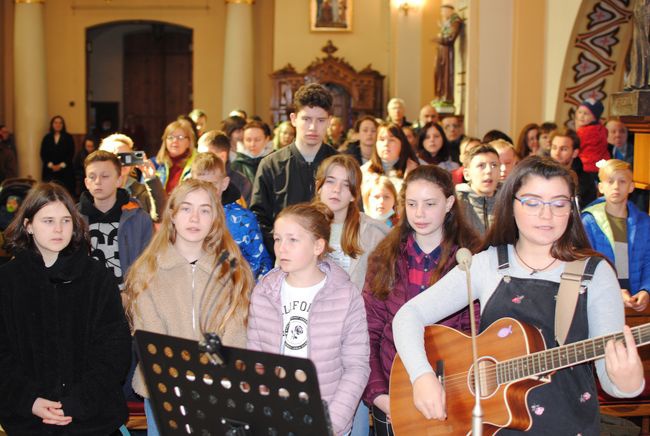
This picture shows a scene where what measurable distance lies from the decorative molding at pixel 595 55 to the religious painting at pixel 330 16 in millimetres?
7405

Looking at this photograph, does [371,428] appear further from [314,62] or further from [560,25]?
[314,62]

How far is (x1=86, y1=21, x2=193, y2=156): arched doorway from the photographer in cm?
1884

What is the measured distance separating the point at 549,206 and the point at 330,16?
45.0ft

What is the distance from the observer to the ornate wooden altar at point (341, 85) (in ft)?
50.1

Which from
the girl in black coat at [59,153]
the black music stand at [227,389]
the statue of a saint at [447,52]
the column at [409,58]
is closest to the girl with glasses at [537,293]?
the black music stand at [227,389]

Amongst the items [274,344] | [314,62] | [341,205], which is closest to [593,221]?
[341,205]

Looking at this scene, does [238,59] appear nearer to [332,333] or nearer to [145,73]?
[145,73]

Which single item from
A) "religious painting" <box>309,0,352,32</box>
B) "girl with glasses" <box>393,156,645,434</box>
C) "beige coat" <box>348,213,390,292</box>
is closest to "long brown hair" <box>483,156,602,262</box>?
"girl with glasses" <box>393,156,645,434</box>

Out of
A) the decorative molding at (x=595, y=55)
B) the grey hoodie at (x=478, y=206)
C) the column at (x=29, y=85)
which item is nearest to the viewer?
the grey hoodie at (x=478, y=206)

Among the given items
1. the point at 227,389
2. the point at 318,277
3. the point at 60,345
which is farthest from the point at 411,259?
the point at 60,345

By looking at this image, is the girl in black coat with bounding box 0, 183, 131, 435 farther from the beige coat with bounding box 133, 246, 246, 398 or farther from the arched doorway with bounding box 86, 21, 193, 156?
the arched doorway with bounding box 86, 21, 193, 156

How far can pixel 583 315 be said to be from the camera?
240 centimetres

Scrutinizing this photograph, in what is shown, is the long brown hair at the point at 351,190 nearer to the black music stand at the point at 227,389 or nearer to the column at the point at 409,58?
the black music stand at the point at 227,389

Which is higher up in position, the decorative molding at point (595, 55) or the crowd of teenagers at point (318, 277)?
the decorative molding at point (595, 55)
